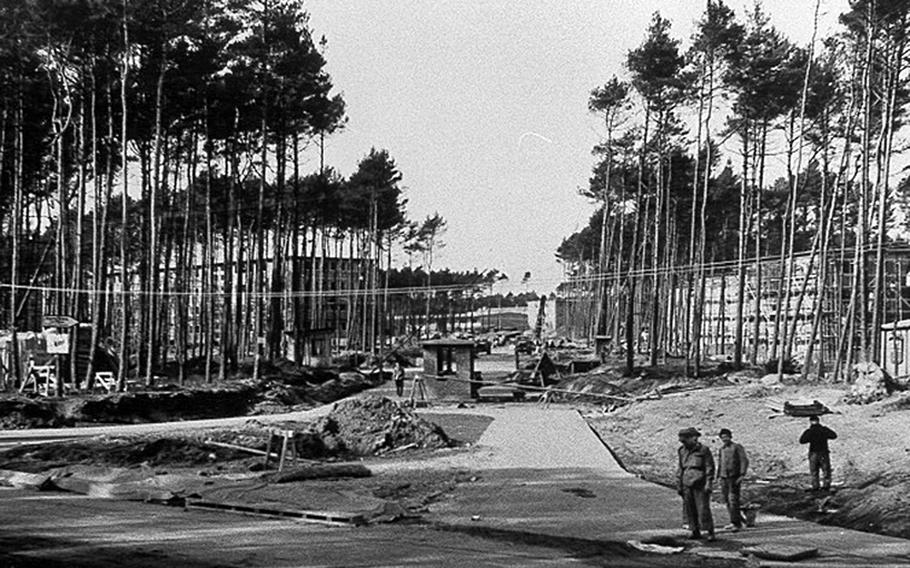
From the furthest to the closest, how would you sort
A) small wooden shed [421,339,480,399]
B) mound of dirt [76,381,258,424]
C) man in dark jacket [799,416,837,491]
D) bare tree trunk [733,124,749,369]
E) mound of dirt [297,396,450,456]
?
1. bare tree trunk [733,124,749,369]
2. small wooden shed [421,339,480,399]
3. mound of dirt [76,381,258,424]
4. mound of dirt [297,396,450,456]
5. man in dark jacket [799,416,837,491]

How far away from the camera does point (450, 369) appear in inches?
1732

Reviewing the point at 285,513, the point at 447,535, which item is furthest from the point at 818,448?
the point at 285,513

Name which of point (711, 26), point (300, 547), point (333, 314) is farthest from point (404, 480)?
point (333, 314)

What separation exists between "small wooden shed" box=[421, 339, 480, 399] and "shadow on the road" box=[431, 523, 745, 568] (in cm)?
2775

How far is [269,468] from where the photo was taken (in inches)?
822

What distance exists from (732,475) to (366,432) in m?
12.6

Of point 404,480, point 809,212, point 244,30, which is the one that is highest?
point 244,30

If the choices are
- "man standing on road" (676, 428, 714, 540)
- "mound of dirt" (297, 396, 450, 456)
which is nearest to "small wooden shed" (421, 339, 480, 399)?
"mound of dirt" (297, 396, 450, 456)

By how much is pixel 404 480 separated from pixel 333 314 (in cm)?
8496

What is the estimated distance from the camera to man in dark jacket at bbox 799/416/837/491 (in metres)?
17.3

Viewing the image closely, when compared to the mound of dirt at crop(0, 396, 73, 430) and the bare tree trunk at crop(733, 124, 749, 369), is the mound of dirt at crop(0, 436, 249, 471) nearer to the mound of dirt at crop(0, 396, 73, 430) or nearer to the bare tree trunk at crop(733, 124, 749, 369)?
the mound of dirt at crop(0, 396, 73, 430)

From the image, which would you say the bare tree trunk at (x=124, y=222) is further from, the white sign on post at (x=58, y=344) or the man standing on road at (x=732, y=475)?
the man standing on road at (x=732, y=475)

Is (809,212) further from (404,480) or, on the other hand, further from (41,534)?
(41,534)

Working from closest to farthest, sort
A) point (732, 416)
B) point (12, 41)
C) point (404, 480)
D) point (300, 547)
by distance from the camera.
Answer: point (300, 547) < point (404, 480) < point (732, 416) < point (12, 41)
